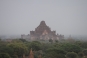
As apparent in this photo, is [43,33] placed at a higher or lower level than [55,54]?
higher

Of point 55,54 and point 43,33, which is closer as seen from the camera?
point 55,54

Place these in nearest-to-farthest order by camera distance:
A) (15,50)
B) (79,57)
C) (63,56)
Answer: (63,56) → (79,57) → (15,50)

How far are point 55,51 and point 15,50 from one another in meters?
7.05

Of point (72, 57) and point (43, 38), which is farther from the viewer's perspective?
point (43, 38)

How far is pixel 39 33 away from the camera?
74.4 meters

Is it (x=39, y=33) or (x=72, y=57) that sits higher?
(x=39, y=33)

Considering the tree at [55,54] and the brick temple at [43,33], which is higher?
the brick temple at [43,33]

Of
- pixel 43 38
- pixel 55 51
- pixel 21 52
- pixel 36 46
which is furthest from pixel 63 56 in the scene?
pixel 43 38

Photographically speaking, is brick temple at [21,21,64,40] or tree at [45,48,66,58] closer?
tree at [45,48,66,58]

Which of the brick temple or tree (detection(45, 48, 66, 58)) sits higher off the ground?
the brick temple

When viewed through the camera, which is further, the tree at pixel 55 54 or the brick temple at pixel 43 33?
the brick temple at pixel 43 33

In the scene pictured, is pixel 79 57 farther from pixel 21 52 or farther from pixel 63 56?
pixel 21 52

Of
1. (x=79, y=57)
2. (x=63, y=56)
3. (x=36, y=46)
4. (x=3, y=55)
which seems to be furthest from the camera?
(x=36, y=46)

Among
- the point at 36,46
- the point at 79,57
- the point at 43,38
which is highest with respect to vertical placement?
the point at 43,38
